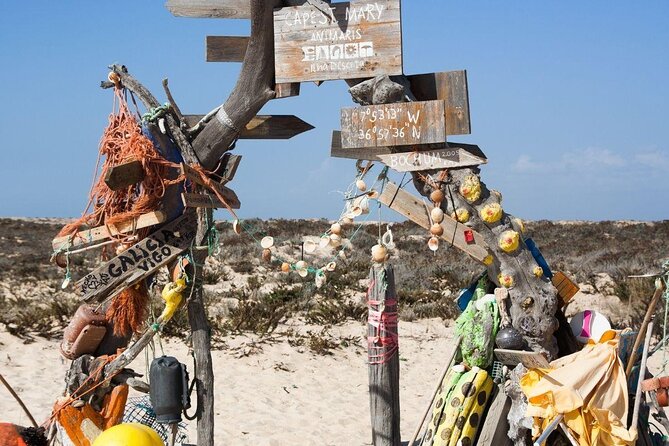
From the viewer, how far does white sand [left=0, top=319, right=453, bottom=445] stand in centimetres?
841

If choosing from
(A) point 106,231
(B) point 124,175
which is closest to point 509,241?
(B) point 124,175

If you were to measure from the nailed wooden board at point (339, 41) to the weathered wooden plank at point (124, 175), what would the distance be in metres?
1.09

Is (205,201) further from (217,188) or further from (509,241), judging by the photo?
A: (509,241)

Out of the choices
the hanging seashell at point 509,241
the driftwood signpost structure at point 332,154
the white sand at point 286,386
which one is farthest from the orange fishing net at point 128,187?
the white sand at point 286,386

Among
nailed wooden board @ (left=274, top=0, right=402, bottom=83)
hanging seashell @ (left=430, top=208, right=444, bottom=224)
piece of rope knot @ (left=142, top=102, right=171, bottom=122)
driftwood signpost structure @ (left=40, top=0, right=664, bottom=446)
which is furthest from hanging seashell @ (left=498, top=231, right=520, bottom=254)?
piece of rope knot @ (left=142, top=102, right=171, bottom=122)

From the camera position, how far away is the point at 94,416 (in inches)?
214

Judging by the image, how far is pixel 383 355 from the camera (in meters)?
5.88

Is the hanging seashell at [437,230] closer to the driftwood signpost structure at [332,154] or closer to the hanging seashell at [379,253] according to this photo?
the driftwood signpost structure at [332,154]

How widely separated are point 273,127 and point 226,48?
0.69 metres

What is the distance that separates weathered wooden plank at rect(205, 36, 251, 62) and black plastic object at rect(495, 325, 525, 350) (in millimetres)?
2661

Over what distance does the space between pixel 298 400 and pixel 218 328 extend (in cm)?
257

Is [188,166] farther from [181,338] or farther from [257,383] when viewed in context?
[181,338]

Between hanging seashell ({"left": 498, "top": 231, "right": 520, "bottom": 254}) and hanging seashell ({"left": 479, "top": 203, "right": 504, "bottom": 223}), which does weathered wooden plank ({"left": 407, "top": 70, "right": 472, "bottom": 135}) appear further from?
hanging seashell ({"left": 498, "top": 231, "right": 520, "bottom": 254})

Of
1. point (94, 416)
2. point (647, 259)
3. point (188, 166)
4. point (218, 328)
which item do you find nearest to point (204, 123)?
point (188, 166)
